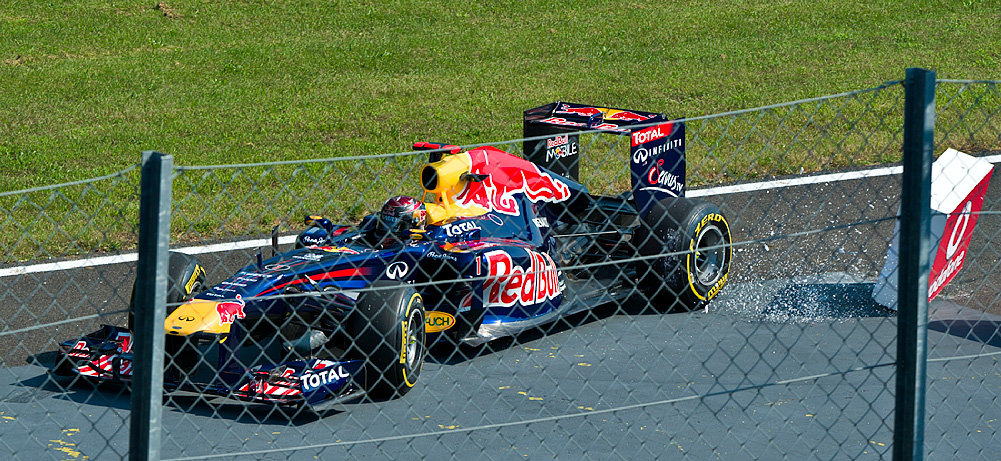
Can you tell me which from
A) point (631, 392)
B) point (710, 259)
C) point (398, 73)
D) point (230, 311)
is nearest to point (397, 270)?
point (230, 311)

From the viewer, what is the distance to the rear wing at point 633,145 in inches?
279

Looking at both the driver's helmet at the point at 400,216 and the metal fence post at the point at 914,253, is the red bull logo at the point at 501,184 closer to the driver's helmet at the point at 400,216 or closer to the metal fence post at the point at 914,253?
the driver's helmet at the point at 400,216

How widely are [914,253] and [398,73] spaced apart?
429 inches

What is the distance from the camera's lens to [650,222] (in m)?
6.93

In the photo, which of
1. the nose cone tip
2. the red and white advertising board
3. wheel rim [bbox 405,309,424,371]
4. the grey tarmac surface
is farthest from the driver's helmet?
the red and white advertising board

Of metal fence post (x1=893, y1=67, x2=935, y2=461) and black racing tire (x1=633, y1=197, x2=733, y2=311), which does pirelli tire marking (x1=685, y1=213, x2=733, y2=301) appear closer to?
black racing tire (x1=633, y1=197, x2=733, y2=311)

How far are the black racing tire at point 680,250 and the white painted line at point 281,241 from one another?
998mm

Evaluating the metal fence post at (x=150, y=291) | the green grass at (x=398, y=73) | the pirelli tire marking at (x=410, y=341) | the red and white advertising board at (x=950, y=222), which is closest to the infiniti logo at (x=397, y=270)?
the pirelli tire marking at (x=410, y=341)

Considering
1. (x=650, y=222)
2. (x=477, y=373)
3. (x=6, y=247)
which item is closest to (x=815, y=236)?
(x=650, y=222)

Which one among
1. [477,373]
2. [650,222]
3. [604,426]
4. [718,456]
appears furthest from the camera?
[650,222]

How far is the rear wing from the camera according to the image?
7090mm

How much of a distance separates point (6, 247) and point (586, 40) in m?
8.97

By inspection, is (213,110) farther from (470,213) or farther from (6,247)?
(470,213)

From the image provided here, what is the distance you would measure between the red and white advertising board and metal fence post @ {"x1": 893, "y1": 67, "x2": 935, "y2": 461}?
2.80 meters
